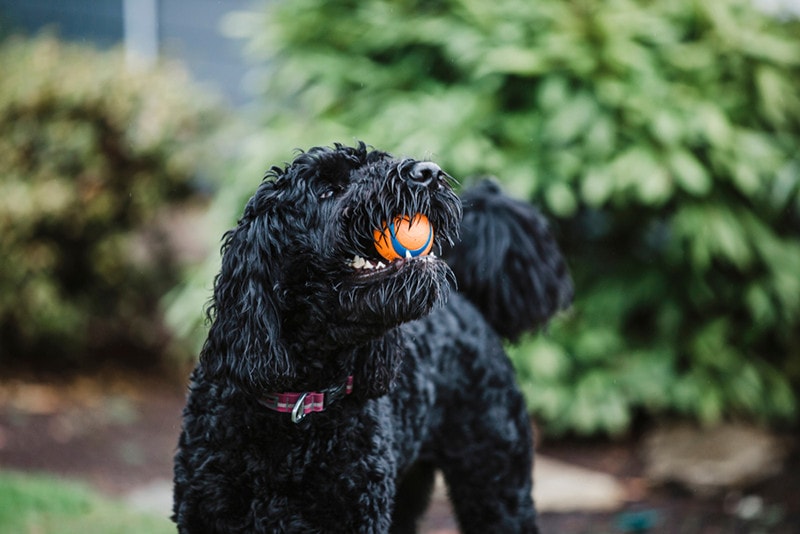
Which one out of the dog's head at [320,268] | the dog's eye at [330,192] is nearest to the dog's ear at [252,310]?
the dog's head at [320,268]

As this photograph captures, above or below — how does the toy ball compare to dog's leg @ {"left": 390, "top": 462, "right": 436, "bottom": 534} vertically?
above

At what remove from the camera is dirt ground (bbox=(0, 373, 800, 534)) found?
4402mm

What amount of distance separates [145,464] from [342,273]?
376cm

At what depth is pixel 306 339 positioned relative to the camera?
214cm

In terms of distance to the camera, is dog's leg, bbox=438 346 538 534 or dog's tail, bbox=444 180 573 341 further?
dog's tail, bbox=444 180 573 341

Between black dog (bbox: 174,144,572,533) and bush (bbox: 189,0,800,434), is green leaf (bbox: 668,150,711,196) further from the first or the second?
black dog (bbox: 174,144,572,533)

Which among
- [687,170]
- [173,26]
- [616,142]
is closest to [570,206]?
[616,142]

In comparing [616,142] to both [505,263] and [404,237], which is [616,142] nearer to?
[505,263]

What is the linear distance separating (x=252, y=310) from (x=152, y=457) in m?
3.71

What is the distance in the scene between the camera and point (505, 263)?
10.2ft

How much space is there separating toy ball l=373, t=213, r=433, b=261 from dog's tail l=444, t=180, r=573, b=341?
3.81 feet

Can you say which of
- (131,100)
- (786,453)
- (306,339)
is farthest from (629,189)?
(131,100)

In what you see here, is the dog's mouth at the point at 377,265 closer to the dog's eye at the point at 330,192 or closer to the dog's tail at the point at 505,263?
the dog's eye at the point at 330,192

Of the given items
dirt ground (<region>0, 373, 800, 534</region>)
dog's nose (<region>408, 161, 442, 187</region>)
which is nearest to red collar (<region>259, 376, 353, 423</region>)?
dog's nose (<region>408, 161, 442, 187</region>)
